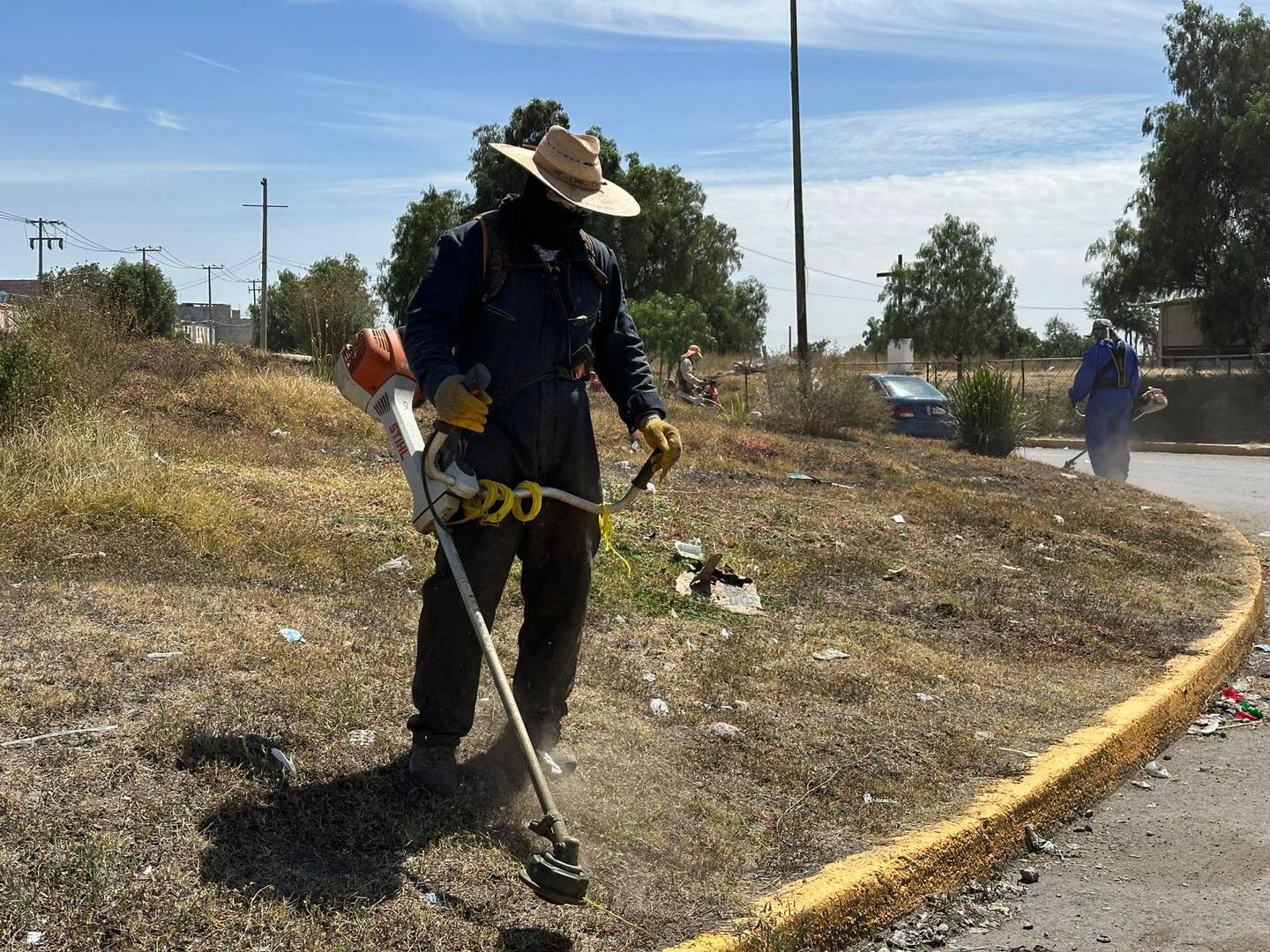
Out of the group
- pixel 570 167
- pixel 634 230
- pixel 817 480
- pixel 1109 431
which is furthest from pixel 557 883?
pixel 634 230

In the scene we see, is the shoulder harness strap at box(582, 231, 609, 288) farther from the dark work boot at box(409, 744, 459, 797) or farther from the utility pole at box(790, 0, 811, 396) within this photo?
the utility pole at box(790, 0, 811, 396)

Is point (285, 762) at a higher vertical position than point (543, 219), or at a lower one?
lower

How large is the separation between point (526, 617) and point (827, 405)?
13203 millimetres

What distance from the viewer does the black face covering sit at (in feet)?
12.2

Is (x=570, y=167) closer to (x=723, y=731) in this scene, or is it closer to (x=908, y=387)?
(x=723, y=731)

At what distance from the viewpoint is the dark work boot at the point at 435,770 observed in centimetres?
355

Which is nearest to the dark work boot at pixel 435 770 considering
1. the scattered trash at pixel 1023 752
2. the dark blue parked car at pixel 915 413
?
the scattered trash at pixel 1023 752

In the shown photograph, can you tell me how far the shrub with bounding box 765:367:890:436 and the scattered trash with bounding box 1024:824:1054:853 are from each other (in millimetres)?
12491

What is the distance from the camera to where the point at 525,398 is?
3.69 m

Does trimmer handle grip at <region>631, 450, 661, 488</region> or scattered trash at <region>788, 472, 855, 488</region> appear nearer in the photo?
trimmer handle grip at <region>631, 450, 661, 488</region>

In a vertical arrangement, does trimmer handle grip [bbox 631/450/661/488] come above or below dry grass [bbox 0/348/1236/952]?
above

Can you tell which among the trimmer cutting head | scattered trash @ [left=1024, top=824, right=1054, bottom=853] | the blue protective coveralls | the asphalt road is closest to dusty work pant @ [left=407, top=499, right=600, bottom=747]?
the trimmer cutting head

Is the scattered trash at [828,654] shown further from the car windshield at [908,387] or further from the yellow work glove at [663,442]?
the car windshield at [908,387]

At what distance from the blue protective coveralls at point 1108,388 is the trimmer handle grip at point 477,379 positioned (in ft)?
32.9
